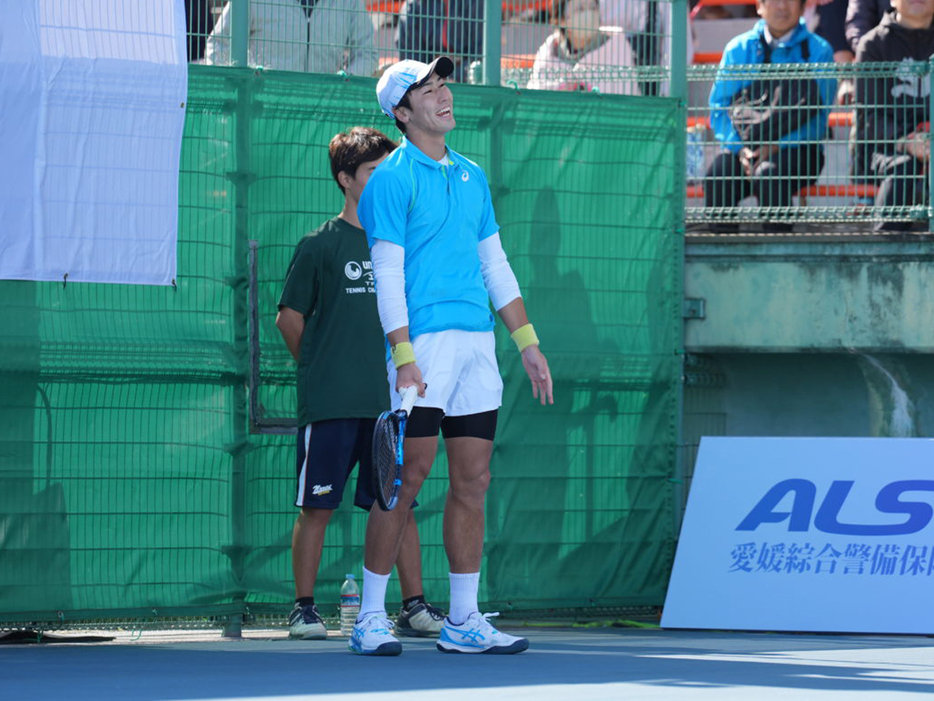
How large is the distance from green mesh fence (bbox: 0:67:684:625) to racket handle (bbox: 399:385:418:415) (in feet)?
6.93

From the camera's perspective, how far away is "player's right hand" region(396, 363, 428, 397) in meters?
5.53

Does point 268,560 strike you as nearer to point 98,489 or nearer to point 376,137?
point 98,489

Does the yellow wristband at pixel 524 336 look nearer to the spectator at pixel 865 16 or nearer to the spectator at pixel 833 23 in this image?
the spectator at pixel 865 16

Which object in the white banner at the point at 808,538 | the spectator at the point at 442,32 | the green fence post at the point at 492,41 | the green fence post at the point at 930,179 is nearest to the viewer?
the white banner at the point at 808,538

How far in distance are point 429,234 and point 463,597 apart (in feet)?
4.32

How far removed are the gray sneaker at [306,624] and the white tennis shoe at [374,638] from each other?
1.14m

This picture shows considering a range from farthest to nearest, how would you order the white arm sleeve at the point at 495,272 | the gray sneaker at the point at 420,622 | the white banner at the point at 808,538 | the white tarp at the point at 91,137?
1. the white banner at the point at 808,538
2. the gray sneaker at the point at 420,622
3. the white tarp at the point at 91,137
4. the white arm sleeve at the point at 495,272

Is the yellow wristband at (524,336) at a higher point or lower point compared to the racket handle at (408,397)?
higher

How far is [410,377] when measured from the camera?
553 centimetres

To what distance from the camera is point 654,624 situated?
26.7 feet

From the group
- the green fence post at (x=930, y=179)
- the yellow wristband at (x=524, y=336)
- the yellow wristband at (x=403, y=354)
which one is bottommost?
the yellow wristband at (x=403, y=354)

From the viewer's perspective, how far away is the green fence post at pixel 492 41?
805 cm

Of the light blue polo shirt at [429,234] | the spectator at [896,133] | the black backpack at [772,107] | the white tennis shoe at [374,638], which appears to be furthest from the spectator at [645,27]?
the white tennis shoe at [374,638]

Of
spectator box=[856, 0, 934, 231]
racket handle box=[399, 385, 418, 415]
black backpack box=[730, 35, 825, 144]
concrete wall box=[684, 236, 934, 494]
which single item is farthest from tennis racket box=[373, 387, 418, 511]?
spectator box=[856, 0, 934, 231]
